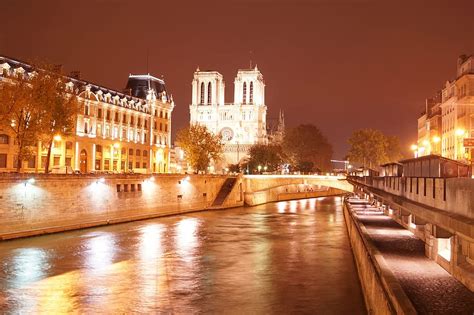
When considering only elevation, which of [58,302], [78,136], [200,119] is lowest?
[58,302]

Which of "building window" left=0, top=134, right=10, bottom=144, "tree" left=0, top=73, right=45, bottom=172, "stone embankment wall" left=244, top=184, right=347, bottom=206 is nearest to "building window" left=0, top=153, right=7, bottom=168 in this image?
"building window" left=0, top=134, right=10, bottom=144

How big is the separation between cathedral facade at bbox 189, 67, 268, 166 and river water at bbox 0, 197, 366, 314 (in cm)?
9668

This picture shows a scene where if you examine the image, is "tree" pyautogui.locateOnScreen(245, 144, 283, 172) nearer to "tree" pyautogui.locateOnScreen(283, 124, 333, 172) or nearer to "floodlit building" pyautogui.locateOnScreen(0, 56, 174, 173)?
"tree" pyautogui.locateOnScreen(283, 124, 333, 172)

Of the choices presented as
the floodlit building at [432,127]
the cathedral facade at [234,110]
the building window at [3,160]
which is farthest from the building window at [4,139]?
the cathedral facade at [234,110]

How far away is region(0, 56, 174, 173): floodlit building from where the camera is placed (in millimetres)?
64000

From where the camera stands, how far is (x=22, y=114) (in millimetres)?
46438

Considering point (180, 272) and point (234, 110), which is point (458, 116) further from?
point (234, 110)

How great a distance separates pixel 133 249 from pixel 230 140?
111m

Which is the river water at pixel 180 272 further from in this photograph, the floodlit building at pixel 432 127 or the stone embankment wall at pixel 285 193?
the stone embankment wall at pixel 285 193

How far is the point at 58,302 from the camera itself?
2280 cm

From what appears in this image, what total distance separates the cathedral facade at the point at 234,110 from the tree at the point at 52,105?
9340cm

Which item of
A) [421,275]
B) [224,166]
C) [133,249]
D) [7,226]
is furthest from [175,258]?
[224,166]

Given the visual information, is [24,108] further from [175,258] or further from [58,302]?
[58,302]

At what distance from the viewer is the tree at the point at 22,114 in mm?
43812
